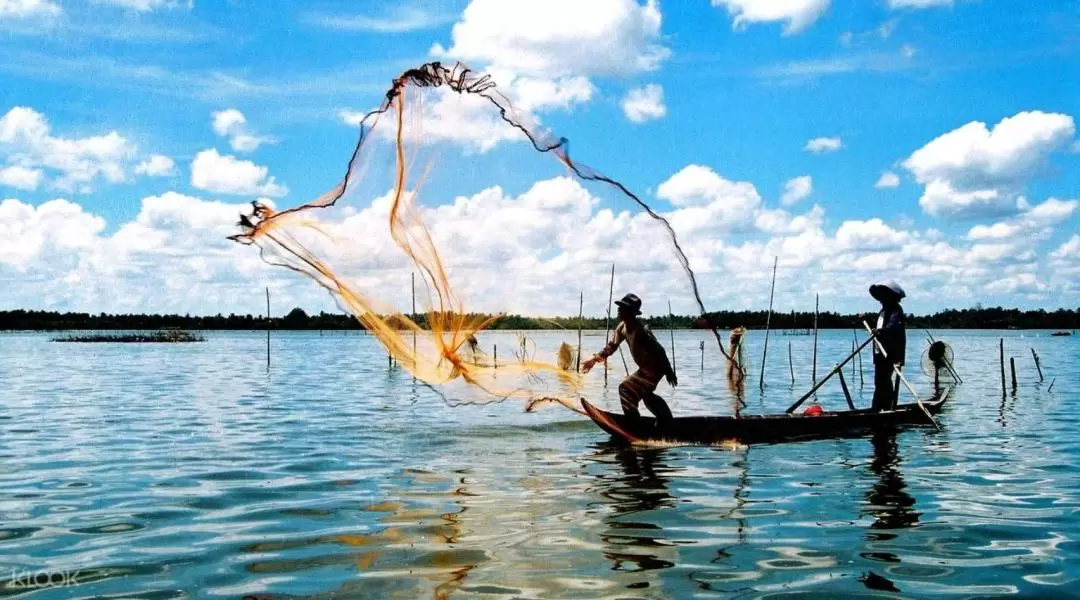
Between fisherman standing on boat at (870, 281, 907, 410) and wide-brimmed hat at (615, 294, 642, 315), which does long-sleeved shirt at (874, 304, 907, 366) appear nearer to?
fisherman standing on boat at (870, 281, 907, 410)

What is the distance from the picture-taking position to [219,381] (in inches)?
1121

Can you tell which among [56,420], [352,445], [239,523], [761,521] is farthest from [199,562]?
[56,420]

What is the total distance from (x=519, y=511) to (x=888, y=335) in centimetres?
889

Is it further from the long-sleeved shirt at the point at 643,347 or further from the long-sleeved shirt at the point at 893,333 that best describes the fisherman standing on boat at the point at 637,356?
the long-sleeved shirt at the point at 893,333

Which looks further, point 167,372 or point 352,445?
point 167,372

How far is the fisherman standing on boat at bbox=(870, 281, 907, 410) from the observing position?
14.3 meters

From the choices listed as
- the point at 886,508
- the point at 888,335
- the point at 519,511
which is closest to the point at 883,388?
the point at 888,335

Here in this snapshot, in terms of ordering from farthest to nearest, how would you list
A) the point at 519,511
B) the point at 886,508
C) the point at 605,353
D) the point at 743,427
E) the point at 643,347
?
the point at 743,427 < the point at 643,347 < the point at 605,353 < the point at 886,508 < the point at 519,511

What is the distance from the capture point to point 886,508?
27.3 ft

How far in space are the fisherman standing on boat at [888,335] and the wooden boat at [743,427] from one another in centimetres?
73

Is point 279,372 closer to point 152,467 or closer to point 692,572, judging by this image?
point 152,467

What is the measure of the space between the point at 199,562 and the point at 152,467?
487 cm

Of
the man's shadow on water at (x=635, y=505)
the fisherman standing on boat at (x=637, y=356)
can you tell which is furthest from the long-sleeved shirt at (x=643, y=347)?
the man's shadow on water at (x=635, y=505)

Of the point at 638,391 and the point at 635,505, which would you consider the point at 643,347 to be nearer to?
the point at 638,391
